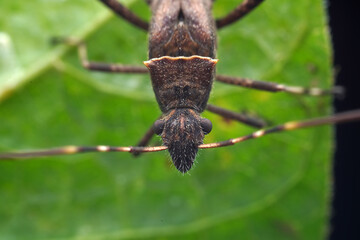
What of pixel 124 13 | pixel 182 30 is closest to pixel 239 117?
pixel 182 30

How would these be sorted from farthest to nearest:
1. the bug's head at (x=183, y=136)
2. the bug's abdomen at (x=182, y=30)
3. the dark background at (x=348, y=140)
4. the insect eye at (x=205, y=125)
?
the dark background at (x=348, y=140), the bug's abdomen at (x=182, y=30), the insect eye at (x=205, y=125), the bug's head at (x=183, y=136)

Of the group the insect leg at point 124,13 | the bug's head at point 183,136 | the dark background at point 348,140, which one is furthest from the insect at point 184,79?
the dark background at point 348,140

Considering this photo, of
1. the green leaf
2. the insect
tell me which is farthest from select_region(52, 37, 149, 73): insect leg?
the insect

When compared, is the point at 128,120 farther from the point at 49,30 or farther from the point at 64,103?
the point at 49,30

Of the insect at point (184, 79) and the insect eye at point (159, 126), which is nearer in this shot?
the insect at point (184, 79)

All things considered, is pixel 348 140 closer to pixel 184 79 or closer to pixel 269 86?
pixel 269 86

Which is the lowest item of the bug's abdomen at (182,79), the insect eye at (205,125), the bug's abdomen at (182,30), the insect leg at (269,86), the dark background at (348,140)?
the dark background at (348,140)

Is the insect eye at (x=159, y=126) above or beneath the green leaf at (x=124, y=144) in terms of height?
above

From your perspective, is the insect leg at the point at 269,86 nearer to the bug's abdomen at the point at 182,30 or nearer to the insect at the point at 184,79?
the insect at the point at 184,79
